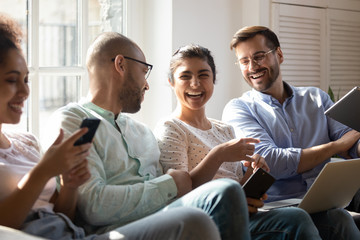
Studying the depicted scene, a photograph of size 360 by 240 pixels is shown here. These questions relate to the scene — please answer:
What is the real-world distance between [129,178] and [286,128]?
3.39 feet

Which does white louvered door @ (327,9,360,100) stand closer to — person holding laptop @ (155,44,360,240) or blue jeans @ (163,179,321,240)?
person holding laptop @ (155,44,360,240)

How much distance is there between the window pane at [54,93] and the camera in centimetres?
270

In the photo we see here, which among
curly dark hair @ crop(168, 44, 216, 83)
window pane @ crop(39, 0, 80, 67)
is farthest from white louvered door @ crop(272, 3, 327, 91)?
window pane @ crop(39, 0, 80, 67)

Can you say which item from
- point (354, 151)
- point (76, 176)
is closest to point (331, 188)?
point (354, 151)

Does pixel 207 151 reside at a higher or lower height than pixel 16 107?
lower

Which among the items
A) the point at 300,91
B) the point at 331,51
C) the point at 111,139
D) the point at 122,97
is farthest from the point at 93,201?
the point at 331,51

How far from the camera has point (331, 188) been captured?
2.16 metres

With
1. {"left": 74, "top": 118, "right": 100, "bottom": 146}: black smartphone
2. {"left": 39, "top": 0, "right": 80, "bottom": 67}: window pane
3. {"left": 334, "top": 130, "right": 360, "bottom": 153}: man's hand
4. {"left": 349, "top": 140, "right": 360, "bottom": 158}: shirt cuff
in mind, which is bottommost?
{"left": 349, "top": 140, "right": 360, "bottom": 158}: shirt cuff

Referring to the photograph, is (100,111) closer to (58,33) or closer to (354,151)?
(58,33)

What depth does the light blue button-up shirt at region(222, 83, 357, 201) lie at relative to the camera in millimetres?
2514

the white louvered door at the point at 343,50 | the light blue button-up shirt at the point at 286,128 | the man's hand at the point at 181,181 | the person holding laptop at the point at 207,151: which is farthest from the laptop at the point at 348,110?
the white louvered door at the point at 343,50

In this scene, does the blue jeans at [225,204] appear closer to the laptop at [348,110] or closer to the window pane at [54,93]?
the laptop at [348,110]

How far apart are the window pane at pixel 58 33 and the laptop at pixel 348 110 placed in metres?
1.34

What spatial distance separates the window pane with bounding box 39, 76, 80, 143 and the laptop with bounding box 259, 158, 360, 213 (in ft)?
3.97
